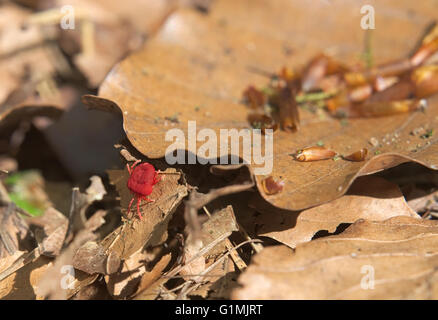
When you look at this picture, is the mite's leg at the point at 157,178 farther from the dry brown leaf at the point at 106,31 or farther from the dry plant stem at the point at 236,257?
the dry brown leaf at the point at 106,31

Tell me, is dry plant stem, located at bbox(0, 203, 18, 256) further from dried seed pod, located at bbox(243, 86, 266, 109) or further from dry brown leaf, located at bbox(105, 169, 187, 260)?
dried seed pod, located at bbox(243, 86, 266, 109)

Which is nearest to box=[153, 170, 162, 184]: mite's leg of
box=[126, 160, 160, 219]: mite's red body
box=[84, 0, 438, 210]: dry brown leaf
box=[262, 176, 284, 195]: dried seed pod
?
box=[126, 160, 160, 219]: mite's red body

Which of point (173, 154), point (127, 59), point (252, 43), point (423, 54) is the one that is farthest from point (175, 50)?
point (423, 54)

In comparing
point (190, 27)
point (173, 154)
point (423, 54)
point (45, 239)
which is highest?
point (190, 27)

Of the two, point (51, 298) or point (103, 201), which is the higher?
point (103, 201)

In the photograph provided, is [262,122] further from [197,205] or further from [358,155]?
[197,205]

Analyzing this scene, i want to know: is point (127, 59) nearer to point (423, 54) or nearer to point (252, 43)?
point (252, 43)

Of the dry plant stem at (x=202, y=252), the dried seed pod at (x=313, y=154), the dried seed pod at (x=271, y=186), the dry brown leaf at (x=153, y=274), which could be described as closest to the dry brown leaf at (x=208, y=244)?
the dry plant stem at (x=202, y=252)
